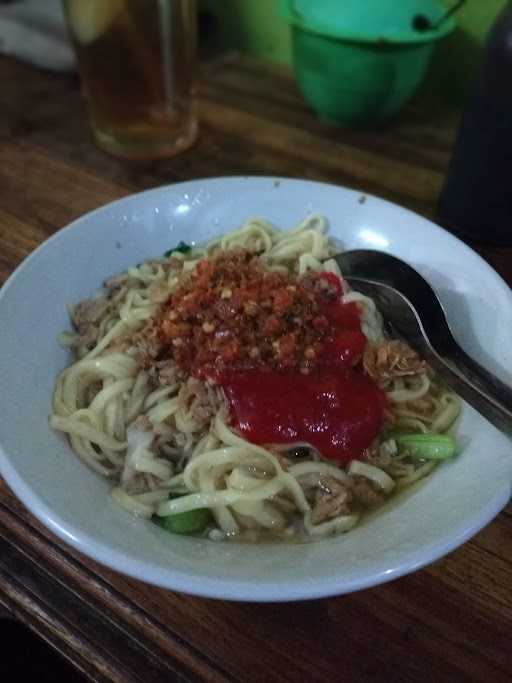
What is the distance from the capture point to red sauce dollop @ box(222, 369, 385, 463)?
1.36 metres

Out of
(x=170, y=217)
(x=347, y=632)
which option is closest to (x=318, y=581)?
(x=347, y=632)

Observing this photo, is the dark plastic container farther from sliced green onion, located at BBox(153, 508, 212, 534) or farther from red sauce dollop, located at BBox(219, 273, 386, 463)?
sliced green onion, located at BBox(153, 508, 212, 534)

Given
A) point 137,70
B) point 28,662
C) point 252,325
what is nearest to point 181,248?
point 252,325

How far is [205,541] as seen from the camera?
4.01ft

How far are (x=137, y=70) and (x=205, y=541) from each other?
181 cm

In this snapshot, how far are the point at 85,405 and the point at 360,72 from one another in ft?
5.39

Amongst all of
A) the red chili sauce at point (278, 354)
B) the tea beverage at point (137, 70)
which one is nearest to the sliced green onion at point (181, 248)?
the red chili sauce at point (278, 354)

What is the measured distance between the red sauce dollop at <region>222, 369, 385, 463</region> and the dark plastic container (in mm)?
856

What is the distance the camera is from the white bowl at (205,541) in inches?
39.8

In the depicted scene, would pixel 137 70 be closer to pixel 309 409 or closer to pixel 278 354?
pixel 278 354

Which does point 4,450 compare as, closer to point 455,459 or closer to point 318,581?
A: point 318,581

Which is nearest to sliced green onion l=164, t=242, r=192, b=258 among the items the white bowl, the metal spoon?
the white bowl

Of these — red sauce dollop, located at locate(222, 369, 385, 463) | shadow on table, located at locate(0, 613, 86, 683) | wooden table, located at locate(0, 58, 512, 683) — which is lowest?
shadow on table, located at locate(0, 613, 86, 683)

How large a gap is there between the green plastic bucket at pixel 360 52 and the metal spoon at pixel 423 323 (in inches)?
39.6
